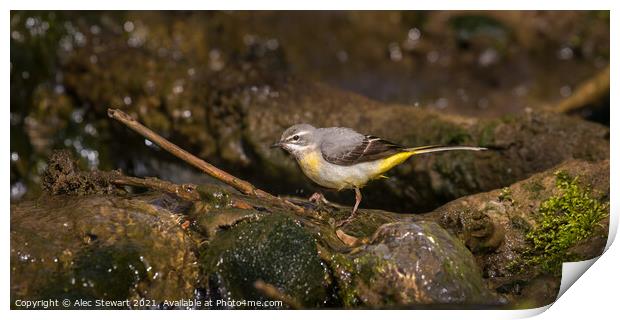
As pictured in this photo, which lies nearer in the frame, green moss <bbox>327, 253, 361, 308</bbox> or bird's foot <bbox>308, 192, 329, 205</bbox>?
green moss <bbox>327, 253, 361, 308</bbox>

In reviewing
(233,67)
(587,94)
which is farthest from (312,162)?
(587,94)

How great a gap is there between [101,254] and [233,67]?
10.6 feet

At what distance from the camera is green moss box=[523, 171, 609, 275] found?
405cm

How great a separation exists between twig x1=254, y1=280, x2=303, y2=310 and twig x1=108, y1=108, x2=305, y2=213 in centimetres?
61

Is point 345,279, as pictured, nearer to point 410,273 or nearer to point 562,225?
point 410,273

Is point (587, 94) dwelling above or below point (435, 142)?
above

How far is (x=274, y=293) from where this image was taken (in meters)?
3.57

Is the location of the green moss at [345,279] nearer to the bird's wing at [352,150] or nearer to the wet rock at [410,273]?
the wet rock at [410,273]

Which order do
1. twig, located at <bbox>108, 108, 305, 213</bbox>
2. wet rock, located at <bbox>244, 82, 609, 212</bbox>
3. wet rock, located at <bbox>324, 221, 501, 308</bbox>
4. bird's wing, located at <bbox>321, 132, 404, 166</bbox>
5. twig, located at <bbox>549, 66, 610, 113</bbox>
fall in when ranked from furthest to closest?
twig, located at <bbox>549, 66, 610, 113</bbox>
wet rock, located at <bbox>244, 82, 609, 212</bbox>
bird's wing, located at <bbox>321, 132, 404, 166</bbox>
twig, located at <bbox>108, 108, 305, 213</bbox>
wet rock, located at <bbox>324, 221, 501, 308</bbox>

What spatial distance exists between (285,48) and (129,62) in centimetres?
155

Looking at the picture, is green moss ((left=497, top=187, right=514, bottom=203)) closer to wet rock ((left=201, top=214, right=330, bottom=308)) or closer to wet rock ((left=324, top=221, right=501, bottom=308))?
wet rock ((left=324, top=221, right=501, bottom=308))

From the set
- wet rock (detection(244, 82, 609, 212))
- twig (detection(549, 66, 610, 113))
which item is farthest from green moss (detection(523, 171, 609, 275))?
twig (detection(549, 66, 610, 113))

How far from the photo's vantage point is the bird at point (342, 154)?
428 centimetres

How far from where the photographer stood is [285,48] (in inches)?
291
